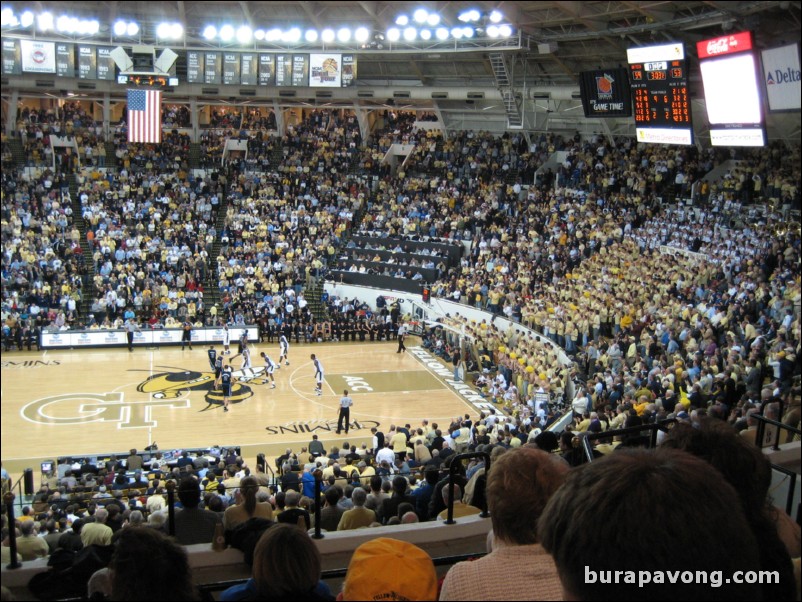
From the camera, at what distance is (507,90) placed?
29.8 meters

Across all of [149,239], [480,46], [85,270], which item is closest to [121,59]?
[149,239]

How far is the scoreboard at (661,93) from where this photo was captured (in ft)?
61.2

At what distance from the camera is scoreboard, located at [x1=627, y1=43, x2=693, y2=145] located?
18656 mm

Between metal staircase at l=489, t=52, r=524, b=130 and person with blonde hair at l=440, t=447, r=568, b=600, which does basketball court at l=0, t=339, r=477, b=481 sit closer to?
metal staircase at l=489, t=52, r=524, b=130

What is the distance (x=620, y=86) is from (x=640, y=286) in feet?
17.5

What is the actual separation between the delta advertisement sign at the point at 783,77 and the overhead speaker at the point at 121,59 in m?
23.2

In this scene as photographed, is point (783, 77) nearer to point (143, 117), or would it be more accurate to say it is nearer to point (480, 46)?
point (480, 46)

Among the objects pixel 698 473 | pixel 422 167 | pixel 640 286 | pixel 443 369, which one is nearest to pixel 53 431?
pixel 443 369

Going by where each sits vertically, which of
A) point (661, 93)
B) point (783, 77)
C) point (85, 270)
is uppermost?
point (661, 93)

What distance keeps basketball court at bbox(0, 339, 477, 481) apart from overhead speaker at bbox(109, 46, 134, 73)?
10072mm

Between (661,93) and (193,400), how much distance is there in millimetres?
13772

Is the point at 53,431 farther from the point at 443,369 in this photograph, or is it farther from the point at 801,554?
the point at 801,554

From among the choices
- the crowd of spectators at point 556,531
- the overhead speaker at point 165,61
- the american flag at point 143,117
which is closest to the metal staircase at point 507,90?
the overhead speaker at point 165,61

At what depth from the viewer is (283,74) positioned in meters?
31.3
